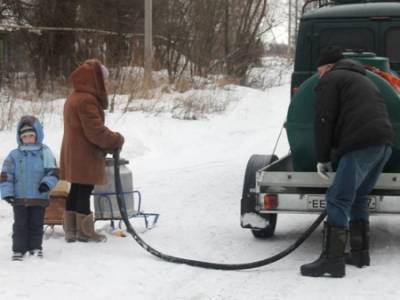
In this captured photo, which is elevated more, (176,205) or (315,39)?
(315,39)

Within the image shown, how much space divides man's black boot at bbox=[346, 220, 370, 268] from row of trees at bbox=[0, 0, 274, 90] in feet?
45.7

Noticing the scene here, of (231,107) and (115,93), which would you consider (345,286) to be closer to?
(115,93)

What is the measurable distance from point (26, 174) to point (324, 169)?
Result: 7.95 feet

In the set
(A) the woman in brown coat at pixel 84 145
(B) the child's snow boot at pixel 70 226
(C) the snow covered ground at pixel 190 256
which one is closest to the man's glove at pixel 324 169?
(C) the snow covered ground at pixel 190 256

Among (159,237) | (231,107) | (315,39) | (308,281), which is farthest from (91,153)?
(231,107)

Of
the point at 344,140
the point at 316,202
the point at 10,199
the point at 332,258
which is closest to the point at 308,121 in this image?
the point at 316,202

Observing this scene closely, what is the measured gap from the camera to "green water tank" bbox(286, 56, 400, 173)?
21.0 feet

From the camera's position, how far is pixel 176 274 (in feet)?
19.5

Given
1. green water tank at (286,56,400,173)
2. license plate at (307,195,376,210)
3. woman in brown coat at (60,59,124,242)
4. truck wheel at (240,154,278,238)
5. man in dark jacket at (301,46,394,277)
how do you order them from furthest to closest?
truck wheel at (240,154,278,238) < woman in brown coat at (60,59,124,242) < license plate at (307,195,376,210) < green water tank at (286,56,400,173) < man in dark jacket at (301,46,394,277)

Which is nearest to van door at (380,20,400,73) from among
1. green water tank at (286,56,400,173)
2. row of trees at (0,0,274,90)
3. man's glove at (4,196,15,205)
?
green water tank at (286,56,400,173)

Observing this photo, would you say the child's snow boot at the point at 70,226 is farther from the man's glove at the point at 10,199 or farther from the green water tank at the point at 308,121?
the green water tank at the point at 308,121

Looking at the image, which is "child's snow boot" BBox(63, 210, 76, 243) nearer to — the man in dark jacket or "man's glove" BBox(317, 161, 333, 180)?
the man in dark jacket

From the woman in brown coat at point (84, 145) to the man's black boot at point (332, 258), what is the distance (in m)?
2.10

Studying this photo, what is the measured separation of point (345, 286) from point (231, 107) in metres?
16.3
